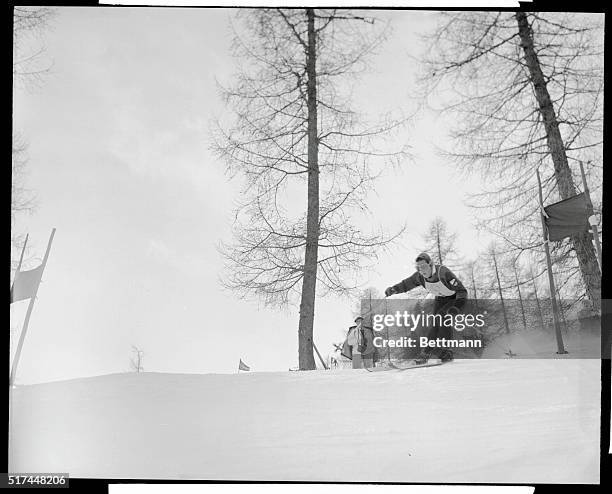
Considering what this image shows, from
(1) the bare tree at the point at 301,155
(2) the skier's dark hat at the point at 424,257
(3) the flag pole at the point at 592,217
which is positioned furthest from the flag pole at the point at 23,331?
(3) the flag pole at the point at 592,217

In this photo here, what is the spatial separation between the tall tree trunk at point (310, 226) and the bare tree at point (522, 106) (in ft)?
2.61

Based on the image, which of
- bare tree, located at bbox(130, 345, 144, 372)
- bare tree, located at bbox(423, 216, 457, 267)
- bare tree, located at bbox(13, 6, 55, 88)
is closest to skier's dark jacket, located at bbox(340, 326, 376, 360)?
bare tree, located at bbox(423, 216, 457, 267)

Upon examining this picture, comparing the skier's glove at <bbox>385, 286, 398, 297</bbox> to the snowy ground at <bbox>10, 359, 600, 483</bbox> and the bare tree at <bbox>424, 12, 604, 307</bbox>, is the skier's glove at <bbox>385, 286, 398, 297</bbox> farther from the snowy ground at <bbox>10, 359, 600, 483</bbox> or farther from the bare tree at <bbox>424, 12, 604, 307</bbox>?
the bare tree at <bbox>424, 12, 604, 307</bbox>

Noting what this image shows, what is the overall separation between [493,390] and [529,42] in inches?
91.4

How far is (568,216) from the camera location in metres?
3.80

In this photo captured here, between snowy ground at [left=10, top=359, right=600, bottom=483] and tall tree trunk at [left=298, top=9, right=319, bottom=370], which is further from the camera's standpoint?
tall tree trunk at [left=298, top=9, right=319, bottom=370]

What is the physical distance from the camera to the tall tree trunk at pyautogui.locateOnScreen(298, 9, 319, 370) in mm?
3854

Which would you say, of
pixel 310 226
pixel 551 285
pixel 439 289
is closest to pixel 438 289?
pixel 439 289

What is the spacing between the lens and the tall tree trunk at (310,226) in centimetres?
385

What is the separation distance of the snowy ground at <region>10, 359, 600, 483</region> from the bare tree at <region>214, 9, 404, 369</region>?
18.8 inches

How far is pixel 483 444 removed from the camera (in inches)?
138

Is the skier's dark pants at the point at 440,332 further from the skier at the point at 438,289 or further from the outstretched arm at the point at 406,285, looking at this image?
the outstretched arm at the point at 406,285

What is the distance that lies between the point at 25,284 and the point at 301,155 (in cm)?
199

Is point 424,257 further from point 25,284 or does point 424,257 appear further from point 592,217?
point 25,284
